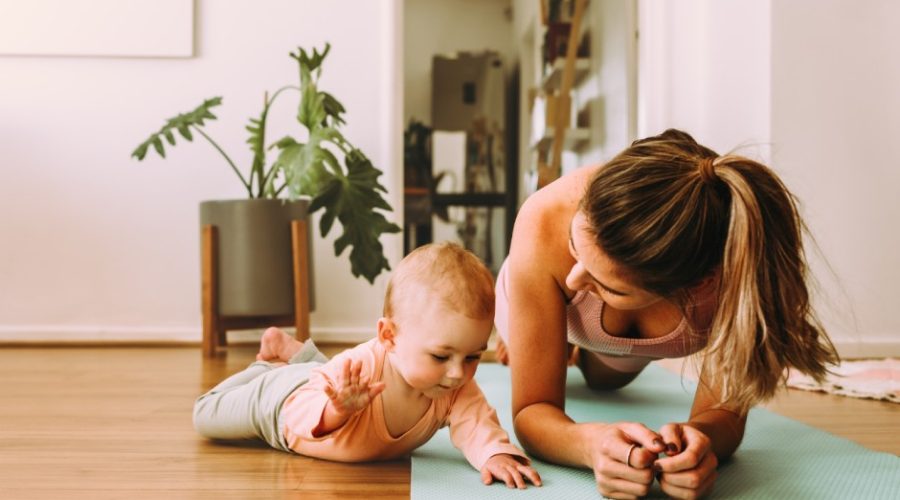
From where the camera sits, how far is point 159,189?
330cm

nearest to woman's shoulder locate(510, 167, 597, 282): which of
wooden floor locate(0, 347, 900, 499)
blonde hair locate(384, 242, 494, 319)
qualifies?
blonde hair locate(384, 242, 494, 319)

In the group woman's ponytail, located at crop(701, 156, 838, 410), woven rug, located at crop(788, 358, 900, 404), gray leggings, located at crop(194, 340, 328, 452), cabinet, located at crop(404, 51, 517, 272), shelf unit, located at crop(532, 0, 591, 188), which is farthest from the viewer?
cabinet, located at crop(404, 51, 517, 272)

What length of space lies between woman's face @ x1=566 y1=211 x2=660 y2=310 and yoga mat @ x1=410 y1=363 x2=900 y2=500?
0.80ft

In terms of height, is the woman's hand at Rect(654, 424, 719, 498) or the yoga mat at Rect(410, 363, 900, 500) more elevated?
the woman's hand at Rect(654, 424, 719, 498)

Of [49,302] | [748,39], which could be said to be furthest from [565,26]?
[49,302]

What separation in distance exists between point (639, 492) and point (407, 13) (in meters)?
6.16

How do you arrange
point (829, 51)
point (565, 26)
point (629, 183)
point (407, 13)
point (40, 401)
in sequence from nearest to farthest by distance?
point (629, 183) → point (40, 401) → point (829, 51) → point (565, 26) → point (407, 13)

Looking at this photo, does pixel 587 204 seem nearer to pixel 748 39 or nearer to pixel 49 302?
pixel 748 39

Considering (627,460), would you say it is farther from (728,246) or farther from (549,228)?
(549,228)

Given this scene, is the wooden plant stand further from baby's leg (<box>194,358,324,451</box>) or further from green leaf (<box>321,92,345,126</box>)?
baby's leg (<box>194,358,324,451</box>)

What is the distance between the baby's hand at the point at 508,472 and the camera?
41.6 inches

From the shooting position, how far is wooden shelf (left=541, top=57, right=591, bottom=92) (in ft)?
14.7

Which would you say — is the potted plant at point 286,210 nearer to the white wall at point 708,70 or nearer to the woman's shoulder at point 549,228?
the white wall at point 708,70

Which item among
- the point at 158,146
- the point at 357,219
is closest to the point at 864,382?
the point at 357,219
